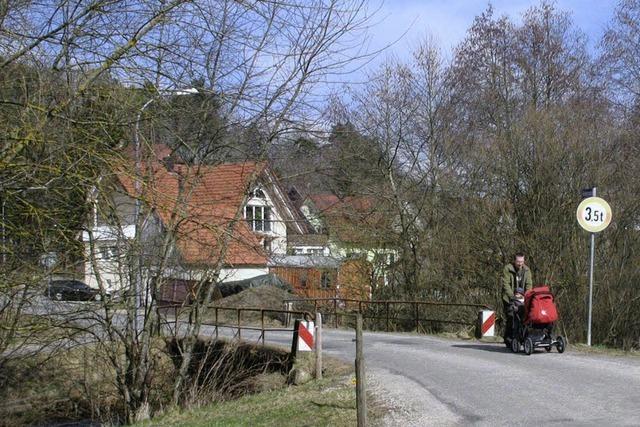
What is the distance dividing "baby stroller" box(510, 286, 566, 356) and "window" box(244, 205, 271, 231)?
4.79 metres

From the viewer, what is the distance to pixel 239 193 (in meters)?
15.2

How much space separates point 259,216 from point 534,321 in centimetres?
531

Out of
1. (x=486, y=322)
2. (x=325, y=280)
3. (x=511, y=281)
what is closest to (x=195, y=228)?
(x=511, y=281)

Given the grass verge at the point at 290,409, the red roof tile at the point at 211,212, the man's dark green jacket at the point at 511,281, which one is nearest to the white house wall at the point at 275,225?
the red roof tile at the point at 211,212

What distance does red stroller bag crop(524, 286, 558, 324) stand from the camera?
14.5 m

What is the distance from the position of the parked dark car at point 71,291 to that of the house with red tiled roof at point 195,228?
0.18 m

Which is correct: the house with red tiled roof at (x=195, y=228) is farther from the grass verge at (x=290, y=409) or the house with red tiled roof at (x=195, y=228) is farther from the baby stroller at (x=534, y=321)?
the baby stroller at (x=534, y=321)

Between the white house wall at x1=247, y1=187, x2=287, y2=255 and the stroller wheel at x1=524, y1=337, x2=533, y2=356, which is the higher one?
the white house wall at x1=247, y1=187, x2=287, y2=255

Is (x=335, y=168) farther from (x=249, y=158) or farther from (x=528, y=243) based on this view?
(x=528, y=243)

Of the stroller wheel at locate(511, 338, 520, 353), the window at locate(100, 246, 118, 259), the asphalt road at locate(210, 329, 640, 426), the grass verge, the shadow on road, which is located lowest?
the grass verge

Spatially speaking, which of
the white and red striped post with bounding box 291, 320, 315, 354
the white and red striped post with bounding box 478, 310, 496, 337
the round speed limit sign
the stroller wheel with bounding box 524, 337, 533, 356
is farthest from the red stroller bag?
the white and red striped post with bounding box 291, 320, 315, 354

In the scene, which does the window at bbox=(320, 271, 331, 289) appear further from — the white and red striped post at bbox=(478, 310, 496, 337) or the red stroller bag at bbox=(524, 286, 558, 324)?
the red stroller bag at bbox=(524, 286, 558, 324)

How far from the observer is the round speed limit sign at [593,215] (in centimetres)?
1678

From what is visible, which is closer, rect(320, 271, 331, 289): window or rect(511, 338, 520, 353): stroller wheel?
rect(511, 338, 520, 353): stroller wheel
